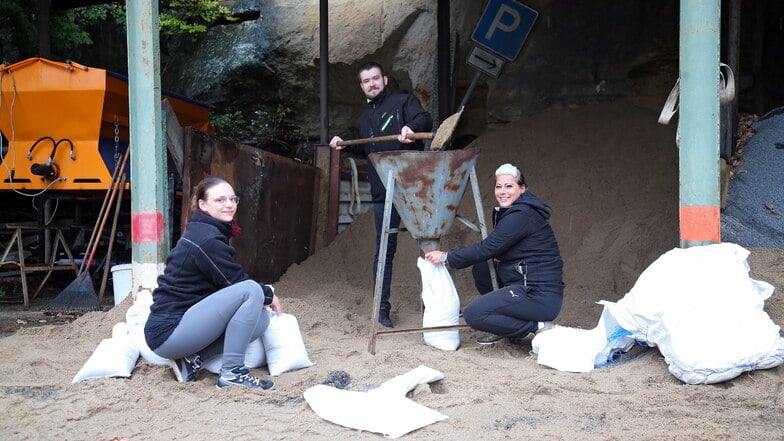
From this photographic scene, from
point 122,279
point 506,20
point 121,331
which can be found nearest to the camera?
point 121,331

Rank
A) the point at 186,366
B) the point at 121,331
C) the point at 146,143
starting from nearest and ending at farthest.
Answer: the point at 186,366
the point at 121,331
the point at 146,143

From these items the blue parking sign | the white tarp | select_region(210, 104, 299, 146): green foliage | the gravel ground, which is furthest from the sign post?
the white tarp

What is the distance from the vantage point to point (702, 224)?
372 cm

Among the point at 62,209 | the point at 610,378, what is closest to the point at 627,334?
the point at 610,378

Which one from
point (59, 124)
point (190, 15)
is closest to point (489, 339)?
point (59, 124)

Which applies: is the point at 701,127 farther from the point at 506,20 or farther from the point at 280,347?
the point at 506,20

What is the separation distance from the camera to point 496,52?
7609 mm

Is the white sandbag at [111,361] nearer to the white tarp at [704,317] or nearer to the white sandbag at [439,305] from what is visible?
the white sandbag at [439,305]

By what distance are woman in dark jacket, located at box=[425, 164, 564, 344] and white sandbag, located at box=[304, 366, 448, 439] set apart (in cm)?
92

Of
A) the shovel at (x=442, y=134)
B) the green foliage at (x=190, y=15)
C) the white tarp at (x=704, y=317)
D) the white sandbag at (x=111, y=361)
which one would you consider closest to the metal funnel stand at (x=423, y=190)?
the shovel at (x=442, y=134)

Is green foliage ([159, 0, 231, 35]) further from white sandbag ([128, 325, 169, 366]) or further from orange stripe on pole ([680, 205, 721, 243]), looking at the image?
orange stripe on pole ([680, 205, 721, 243])

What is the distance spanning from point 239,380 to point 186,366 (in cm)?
34

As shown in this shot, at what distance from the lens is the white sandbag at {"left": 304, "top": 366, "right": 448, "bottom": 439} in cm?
262

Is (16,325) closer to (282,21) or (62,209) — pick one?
(62,209)
